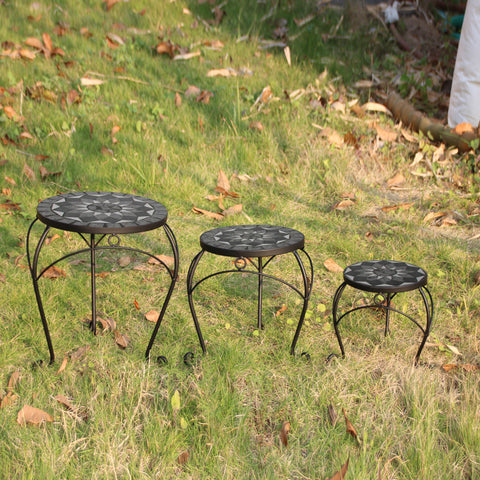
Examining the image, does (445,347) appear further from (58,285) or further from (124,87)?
(124,87)

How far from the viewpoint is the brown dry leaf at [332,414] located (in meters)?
2.88

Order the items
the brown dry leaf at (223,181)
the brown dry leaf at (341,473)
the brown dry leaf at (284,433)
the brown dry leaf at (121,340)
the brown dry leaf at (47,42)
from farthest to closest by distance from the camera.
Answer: the brown dry leaf at (47,42)
the brown dry leaf at (223,181)
the brown dry leaf at (121,340)
the brown dry leaf at (284,433)
the brown dry leaf at (341,473)

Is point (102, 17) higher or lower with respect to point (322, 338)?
higher

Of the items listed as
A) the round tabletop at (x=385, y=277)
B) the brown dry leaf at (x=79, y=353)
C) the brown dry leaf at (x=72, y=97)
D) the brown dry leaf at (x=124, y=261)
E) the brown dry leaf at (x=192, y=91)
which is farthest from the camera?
the brown dry leaf at (x=192, y=91)

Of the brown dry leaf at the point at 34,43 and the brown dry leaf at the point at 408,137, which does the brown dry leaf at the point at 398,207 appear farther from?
the brown dry leaf at the point at 34,43

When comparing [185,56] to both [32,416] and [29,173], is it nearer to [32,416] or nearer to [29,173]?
[29,173]

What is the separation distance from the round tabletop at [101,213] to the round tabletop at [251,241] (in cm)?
29

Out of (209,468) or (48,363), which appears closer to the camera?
(209,468)

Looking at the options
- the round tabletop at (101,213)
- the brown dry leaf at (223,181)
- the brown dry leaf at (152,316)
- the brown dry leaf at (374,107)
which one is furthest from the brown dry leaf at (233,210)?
the brown dry leaf at (374,107)

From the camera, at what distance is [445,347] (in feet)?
11.7

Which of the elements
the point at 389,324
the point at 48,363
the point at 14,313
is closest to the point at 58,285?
the point at 14,313

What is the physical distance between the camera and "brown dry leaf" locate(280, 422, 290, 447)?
279 cm

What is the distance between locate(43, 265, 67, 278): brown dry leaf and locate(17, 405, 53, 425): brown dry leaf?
145cm

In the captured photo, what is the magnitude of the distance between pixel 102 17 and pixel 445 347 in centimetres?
635
